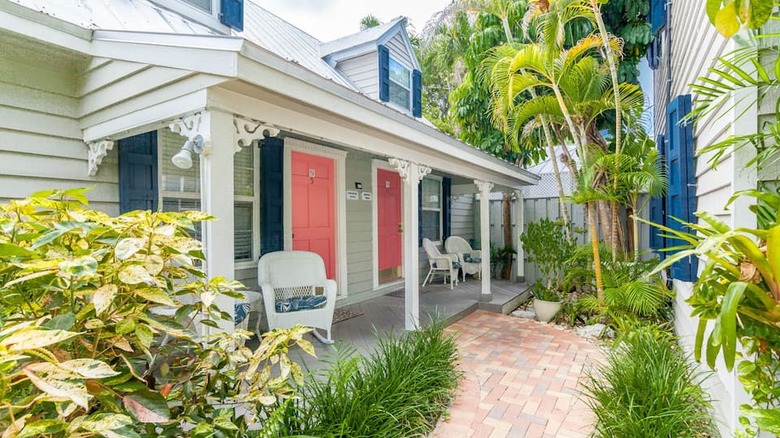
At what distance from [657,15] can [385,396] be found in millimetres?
6087

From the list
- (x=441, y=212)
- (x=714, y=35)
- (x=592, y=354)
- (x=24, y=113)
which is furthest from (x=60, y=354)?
(x=441, y=212)

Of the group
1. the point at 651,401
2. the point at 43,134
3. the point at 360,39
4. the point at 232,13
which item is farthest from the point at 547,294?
the point at 43,134

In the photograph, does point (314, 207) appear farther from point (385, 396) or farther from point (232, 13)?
point (385, 396)

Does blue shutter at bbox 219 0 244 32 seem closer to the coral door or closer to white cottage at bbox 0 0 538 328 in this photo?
white cottage at bbox 0 0 538 328

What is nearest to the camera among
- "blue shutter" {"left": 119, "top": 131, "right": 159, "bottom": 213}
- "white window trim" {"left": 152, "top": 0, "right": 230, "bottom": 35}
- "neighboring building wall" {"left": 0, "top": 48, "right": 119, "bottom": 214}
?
"neighboring building wall" {"left": 0, "top": 48, "right": 119, "bottom": 214}

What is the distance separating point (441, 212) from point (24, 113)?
6462 mm

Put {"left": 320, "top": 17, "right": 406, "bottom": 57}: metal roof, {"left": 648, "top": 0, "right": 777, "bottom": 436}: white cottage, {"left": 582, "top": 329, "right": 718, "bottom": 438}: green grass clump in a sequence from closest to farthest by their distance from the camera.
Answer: {"left": 648, "top": 0, "right": 777, "bottom": 436}: white cottage → {"left": 582, "top": 329, "right": 718, "bottom": 438}: green grass clump → {"left": 320, "top": 17, "right": 406, "bottom": 57}: metal roof

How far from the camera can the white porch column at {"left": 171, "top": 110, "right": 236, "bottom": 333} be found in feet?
7.00

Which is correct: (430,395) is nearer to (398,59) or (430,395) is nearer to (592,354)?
(592,354)

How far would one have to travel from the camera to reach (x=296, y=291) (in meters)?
4.14

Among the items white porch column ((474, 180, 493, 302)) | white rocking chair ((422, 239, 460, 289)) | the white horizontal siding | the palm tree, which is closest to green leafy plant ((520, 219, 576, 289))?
white porch column ((474, 180, 493, 302))

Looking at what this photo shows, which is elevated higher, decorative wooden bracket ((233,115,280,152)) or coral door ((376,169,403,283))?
decorative wooden bracket ((233,115,280,152))

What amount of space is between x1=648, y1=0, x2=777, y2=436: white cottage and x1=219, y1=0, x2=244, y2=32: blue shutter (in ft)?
13.8

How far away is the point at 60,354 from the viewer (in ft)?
3.67
